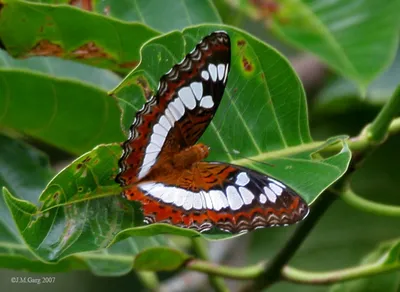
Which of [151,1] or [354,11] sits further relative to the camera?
[354,11]

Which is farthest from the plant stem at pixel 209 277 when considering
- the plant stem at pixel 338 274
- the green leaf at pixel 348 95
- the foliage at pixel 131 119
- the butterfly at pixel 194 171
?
the green leaf at pixel 348 95

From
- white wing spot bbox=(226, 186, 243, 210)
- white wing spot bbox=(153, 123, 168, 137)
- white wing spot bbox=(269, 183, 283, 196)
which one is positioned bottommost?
white wing spot bbox=(226, 186, 243, 210)

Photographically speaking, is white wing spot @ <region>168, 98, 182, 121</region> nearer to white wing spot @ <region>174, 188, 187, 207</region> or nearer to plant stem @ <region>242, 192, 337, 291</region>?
white wing spot @ <region>174, 188, 187, 207</region>

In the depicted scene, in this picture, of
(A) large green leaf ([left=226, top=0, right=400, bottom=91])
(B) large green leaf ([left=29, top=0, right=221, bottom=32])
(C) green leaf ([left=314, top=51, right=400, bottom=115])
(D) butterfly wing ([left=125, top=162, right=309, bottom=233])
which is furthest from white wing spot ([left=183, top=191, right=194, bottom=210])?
(C) green leaf ([left=314, top=51, right=400, bottom=115])

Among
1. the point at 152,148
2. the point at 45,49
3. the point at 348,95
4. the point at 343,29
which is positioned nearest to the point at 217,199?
→ the point at 152,148

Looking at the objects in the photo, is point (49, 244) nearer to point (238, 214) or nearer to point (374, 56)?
point (238, 214)

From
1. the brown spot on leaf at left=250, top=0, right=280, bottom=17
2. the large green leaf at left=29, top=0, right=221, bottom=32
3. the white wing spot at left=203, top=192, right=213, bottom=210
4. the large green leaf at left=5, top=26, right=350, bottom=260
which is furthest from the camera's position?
the brown spot on leaf at left=250, top=0, right=280, bottom=17

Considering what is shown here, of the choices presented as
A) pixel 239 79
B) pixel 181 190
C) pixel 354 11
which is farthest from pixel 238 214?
pixel 354 11

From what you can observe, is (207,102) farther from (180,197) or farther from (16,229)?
→ (16,229)
